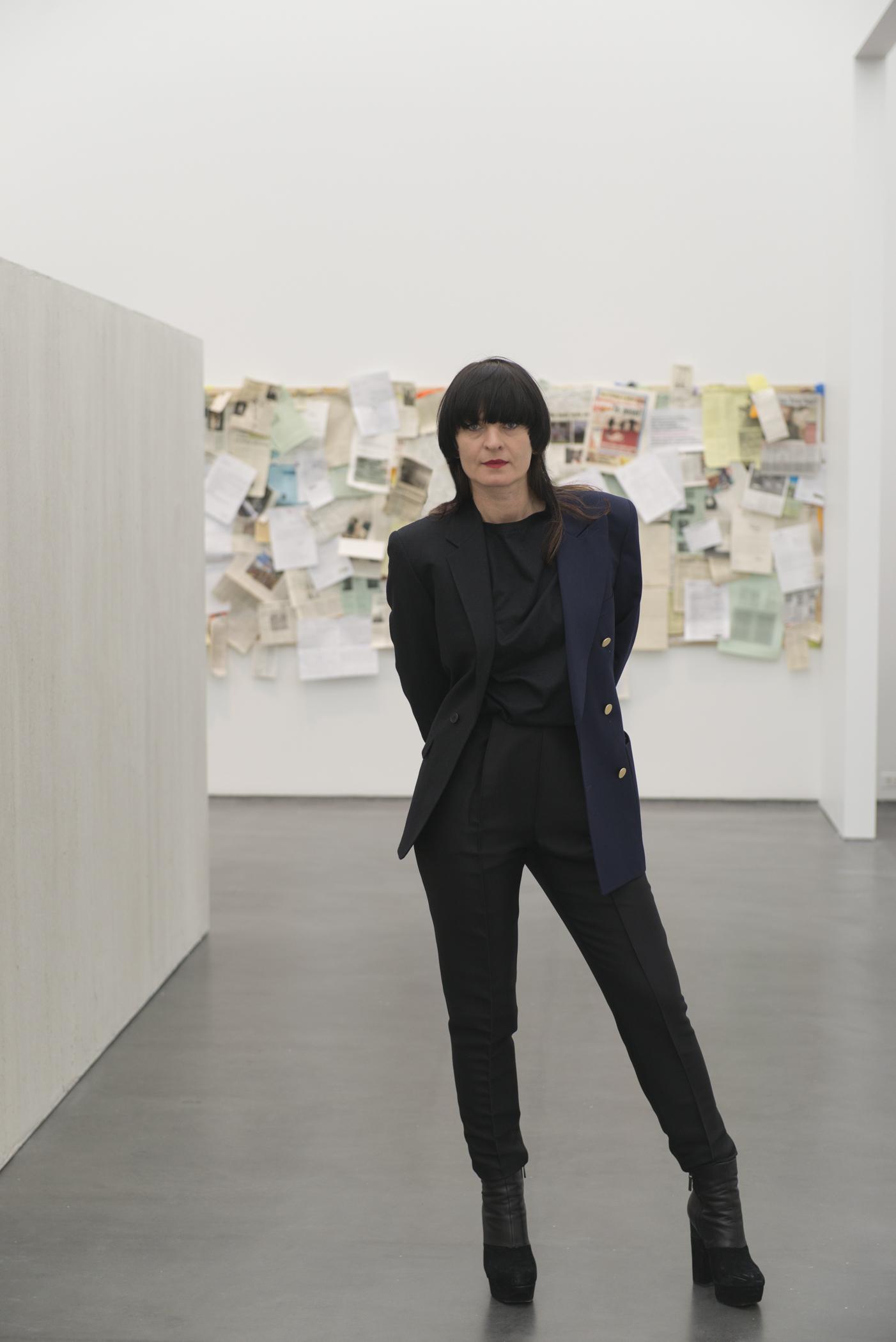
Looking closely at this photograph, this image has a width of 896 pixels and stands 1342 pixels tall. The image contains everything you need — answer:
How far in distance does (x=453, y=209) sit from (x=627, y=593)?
4.66 meters

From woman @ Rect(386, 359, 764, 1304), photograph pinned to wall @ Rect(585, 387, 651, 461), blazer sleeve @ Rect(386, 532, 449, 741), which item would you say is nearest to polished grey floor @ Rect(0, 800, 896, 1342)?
woman @ Rect(386, 359, 764, 1304)

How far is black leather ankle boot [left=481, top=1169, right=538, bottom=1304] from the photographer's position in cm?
238

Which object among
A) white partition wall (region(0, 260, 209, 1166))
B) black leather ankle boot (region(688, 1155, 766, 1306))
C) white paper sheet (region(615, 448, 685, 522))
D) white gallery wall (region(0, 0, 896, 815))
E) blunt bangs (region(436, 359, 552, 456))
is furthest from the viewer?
white paper sheet (region(615, 448, 685, 522))

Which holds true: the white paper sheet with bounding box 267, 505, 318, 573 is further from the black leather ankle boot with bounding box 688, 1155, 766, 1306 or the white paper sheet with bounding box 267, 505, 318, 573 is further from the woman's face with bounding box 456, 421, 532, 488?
the black leather ankle boot with bounding box 688, 1155, 766, 1306

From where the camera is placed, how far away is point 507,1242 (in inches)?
94.3

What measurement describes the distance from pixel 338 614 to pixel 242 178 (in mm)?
1988

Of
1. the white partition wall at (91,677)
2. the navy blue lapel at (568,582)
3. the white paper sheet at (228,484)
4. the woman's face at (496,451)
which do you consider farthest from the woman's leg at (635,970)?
the white paper sheet at (228,484)

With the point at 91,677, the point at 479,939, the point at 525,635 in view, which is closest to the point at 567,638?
the point at 525,635

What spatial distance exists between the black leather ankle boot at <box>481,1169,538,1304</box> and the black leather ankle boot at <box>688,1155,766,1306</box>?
0.27 metres

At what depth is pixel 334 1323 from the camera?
2.33m

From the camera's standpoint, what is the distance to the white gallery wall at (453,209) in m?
6.59

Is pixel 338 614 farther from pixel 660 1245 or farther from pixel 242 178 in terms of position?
pixel 660 1245

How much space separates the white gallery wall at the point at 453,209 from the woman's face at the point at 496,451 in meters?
4.52

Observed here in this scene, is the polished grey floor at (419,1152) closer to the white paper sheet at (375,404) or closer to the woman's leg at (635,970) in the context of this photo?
the woman's leg at (635,970)
